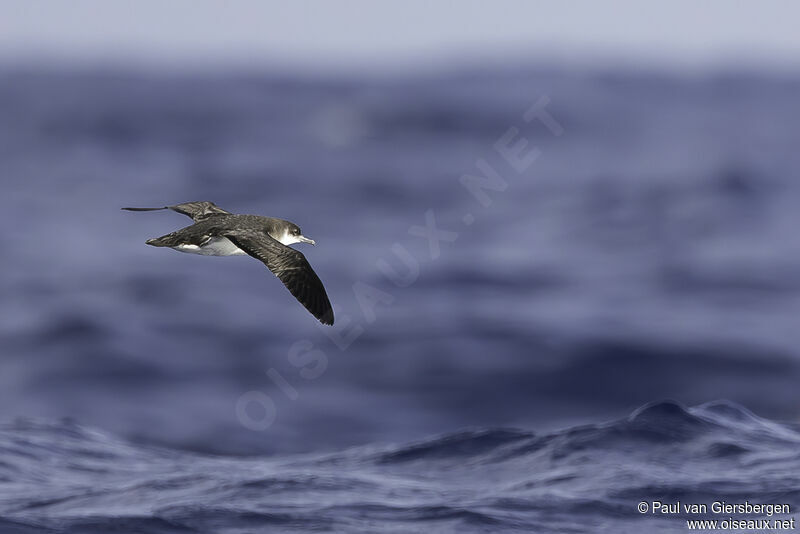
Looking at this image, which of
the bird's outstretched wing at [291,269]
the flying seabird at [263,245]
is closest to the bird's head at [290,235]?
the flying seabird at [263,245]

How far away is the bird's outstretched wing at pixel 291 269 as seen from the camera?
841 cm

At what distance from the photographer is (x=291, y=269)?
8.71m

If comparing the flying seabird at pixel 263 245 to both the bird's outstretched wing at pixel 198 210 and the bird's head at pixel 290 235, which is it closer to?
the bird's head at pixel 290 235

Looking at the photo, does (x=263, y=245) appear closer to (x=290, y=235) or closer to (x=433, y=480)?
(x=290, y=235)

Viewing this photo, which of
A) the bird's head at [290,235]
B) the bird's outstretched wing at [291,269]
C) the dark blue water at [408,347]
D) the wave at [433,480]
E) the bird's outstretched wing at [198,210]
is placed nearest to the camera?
the bird's outstretched wing at [291,269]

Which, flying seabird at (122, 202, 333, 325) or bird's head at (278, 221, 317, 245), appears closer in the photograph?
flying seabird at (122, 202, 333, 325)

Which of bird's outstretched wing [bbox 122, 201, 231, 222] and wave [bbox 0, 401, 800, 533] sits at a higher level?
bird's outstretched wing [bbox 122, 201, 231, 222]

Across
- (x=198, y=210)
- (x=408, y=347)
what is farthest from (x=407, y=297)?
(x=198, y=210)

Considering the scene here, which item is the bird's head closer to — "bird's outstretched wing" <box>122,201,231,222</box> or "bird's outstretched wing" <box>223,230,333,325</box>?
"bird's outstretched wing" <box>223,230,333,325</box>

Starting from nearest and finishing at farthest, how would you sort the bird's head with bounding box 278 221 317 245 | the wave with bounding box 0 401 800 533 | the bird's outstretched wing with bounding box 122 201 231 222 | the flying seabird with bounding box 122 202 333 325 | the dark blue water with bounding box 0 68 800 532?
the flying seabird with bounding box 122 202 333 325 → the bird's head with bounding box 278 221 317 245 → the bird's outstretched wing with bounding box 122 201 231 222 → the wave with bounding box 0 401 800 533 → the dark blue water with bounding box 0 68 800 532

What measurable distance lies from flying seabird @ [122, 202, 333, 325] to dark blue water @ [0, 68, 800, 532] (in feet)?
11.3

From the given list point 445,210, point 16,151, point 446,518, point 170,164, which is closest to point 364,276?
point 445,210

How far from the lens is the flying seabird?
8523 mm

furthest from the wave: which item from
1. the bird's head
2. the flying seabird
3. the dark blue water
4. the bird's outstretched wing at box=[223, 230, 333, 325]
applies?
the bird's outstretched wing at box=[223, 230, 333, 325]
